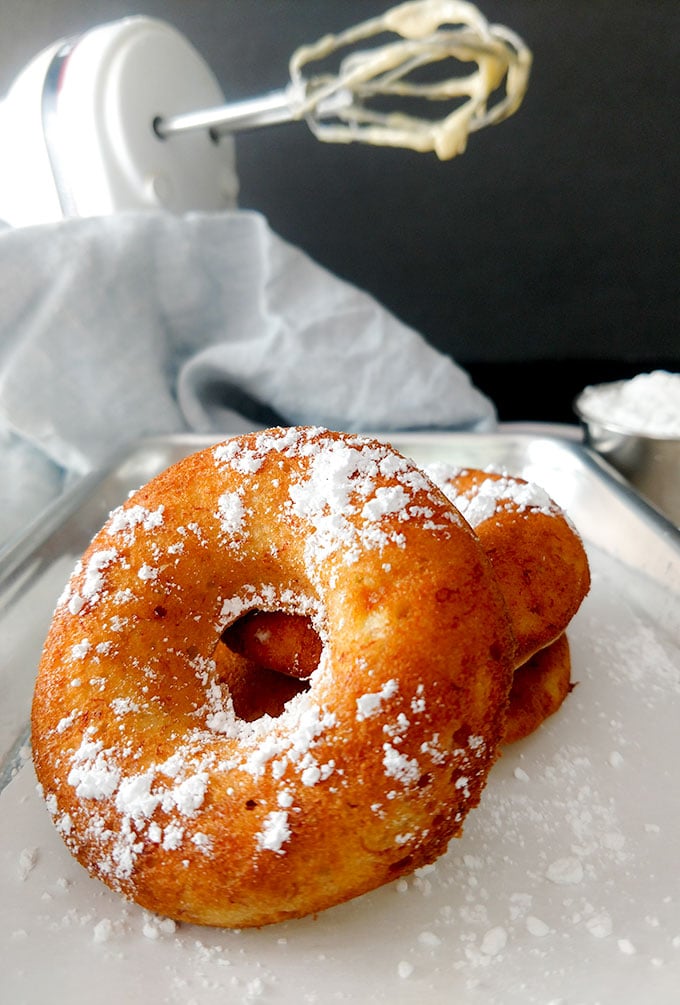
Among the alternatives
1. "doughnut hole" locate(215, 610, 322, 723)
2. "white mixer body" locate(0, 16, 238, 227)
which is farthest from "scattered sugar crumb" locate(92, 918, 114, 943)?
"white mixer body" locate(0, 16, 238, 227)

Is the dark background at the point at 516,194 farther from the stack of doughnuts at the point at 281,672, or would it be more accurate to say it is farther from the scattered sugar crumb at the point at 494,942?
the scattered sugar crumb at the point at 494,942

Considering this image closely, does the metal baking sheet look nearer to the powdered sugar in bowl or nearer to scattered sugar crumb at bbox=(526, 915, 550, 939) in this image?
scattered sugar crumb at bbox=(526, 915, 550, 939)

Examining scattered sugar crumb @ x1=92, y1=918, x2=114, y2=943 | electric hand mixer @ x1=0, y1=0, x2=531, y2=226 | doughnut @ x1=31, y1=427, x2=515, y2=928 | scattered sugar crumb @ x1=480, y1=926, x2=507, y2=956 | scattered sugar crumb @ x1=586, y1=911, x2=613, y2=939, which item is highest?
electric hand mixer @ x1=0, y1=0, x2=531, y2=226

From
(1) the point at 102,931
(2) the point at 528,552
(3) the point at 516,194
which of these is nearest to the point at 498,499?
(2) the point at 528,552

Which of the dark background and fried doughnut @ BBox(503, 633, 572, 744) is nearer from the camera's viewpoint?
fried doughnut @ BBox(503, 633, 572, 744)

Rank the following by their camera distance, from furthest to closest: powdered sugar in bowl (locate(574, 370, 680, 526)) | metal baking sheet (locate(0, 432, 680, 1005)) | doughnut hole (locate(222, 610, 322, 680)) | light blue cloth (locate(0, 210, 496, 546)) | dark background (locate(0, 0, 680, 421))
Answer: dark background (locate(0, 0, 680, 421)), light blue cloth (locate(0, 210, 496, 546)), powdered sugar in bowl (locate(574, 370, 680, 526)), doughnut hole (locate(222, 610, 322, 680)), metal baking sheet (locate(0, 432, 680, 1005))

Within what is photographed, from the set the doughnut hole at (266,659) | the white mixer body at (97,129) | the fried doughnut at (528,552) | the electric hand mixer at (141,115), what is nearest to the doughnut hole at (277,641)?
the doughnut hole at (266,659)

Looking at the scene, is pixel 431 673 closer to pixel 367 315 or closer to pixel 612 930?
pixel 612 930

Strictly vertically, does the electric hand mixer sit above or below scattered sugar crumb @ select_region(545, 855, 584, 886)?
above
